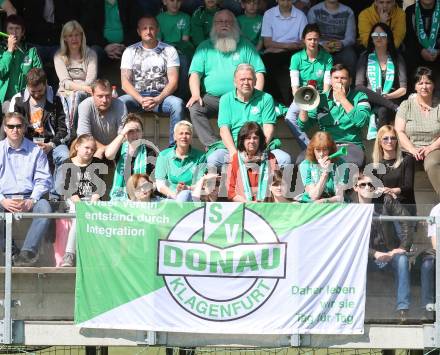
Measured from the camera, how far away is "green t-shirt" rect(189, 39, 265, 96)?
16.3m

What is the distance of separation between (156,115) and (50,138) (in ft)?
4.69

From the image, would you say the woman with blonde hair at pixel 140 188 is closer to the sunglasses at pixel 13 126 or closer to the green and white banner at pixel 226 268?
the green and white banner at pixel 226 268

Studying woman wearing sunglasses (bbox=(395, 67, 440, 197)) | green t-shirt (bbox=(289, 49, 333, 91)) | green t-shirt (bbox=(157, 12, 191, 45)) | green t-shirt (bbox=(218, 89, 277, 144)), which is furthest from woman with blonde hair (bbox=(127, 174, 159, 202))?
green t-shirt (bbox=(157, 12, 191, 45))

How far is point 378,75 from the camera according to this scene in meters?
16.6

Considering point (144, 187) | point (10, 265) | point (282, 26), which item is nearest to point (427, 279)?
point (144, 187)

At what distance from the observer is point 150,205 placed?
13156mm

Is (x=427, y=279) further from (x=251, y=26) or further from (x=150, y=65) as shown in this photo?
(x=251, y=26)

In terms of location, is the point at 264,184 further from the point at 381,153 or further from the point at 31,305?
the point at 31,305

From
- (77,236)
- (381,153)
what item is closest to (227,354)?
(381,153)

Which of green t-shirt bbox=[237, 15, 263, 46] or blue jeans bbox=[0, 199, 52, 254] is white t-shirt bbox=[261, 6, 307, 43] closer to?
green t-shirt bbox=[237, 15, 263, 46]

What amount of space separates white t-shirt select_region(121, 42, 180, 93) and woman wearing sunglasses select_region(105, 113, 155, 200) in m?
1.47

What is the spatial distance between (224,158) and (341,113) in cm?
159

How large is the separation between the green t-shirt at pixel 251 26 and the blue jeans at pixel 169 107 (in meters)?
1.57

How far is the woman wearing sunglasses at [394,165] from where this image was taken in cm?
1472
